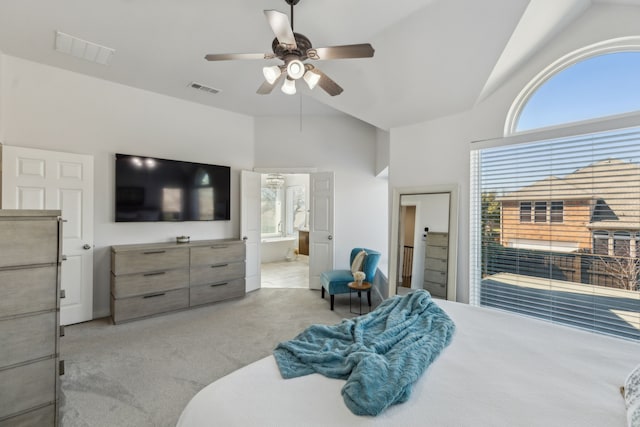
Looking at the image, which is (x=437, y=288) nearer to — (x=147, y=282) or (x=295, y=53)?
(x=295, y=53)

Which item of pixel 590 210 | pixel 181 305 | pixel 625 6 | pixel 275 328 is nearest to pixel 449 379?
pixel 590 210

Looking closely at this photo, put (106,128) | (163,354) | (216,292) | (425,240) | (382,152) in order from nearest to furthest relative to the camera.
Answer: (163,354)
(425,240)
(106,128)
(216,292)
(382,152)

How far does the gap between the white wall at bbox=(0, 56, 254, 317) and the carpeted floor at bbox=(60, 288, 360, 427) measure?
0.96 m

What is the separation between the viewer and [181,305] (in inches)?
147

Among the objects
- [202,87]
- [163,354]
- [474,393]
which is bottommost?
[163,354]

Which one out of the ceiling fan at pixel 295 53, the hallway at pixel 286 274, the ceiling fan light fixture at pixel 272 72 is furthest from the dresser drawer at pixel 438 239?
the hallway at pixel 286 274

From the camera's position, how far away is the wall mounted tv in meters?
3.64

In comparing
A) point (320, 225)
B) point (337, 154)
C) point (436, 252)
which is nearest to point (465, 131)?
point (436, 252)

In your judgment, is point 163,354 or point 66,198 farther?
point 66,198

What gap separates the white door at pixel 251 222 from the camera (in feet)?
15.1

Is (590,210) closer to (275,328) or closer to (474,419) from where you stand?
(474,419)

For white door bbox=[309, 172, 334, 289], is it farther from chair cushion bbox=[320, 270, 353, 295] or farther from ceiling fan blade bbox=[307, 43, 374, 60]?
ceiling fan blade bbox=[307, 43, 374, 60]

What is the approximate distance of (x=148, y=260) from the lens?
11.5ft

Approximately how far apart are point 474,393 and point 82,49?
4.15 metres
